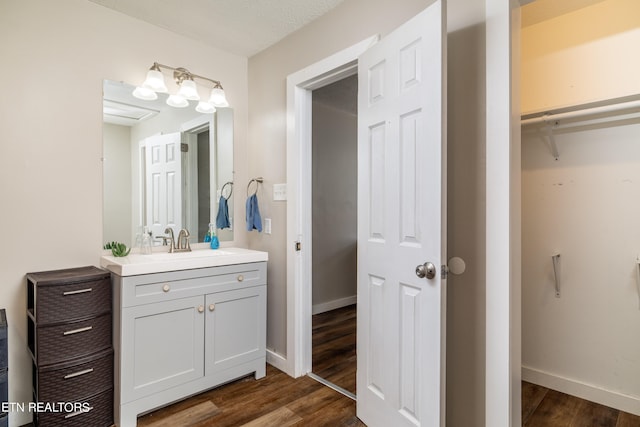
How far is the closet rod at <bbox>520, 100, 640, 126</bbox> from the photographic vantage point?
1878 millimetres

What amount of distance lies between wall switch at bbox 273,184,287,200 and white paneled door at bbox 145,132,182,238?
2.32 feet

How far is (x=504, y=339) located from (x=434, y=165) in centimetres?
76

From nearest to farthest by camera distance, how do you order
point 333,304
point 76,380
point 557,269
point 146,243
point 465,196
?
point 465,196, point 76,380, point 557,269, point 146,243, point 333,304

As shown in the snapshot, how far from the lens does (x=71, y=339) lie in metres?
1.70

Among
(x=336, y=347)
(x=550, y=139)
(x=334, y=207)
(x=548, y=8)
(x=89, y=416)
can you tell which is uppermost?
(x=548, y=8)

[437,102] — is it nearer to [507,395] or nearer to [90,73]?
[507,395]

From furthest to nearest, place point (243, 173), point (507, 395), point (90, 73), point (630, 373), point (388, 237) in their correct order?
point (243, 173) < point (90, 73) < point (630, 373) < point (388, 237) < point (507, 395)

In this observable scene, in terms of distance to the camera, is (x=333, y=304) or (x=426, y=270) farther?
(x=333, y=304)

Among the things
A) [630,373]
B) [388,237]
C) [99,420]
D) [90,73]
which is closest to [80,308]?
[99,420]

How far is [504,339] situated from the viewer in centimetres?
135

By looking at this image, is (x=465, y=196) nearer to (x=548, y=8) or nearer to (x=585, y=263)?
(x=585, y=263)

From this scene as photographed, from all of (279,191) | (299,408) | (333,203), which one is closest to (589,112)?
(279,191)

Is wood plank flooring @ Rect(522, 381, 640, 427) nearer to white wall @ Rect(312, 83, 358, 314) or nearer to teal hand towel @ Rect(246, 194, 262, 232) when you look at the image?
teal hand towel @ Rect(246, 194, 262, 232)

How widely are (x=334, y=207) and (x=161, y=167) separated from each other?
2130 mm
